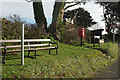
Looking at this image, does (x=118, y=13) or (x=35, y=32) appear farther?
(x=118, y=13)

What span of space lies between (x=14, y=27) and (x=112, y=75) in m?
6.28

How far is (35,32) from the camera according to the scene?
11.8 meters

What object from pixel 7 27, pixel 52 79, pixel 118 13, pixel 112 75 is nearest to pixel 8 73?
pixel 52 79

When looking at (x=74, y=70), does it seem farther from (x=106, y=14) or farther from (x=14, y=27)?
(x=106, y=14)

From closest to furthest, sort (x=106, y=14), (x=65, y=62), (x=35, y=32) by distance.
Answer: (x=65, y=62), (x=35, y=32), (x=106, y=14)

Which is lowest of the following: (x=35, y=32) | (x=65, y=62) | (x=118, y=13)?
(x=65, y=62)

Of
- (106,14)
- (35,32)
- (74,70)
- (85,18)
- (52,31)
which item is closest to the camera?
(74,70)

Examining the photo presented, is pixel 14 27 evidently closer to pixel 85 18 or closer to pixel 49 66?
pixel 49 66

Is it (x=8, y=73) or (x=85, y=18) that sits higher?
(x=85, y=18)

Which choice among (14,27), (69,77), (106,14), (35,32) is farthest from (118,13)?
(69,77)

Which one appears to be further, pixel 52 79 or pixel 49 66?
pixel 49 66

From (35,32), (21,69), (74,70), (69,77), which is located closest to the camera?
(21,69)

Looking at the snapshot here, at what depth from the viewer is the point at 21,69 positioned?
5.00m

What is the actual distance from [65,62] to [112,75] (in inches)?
83.7
